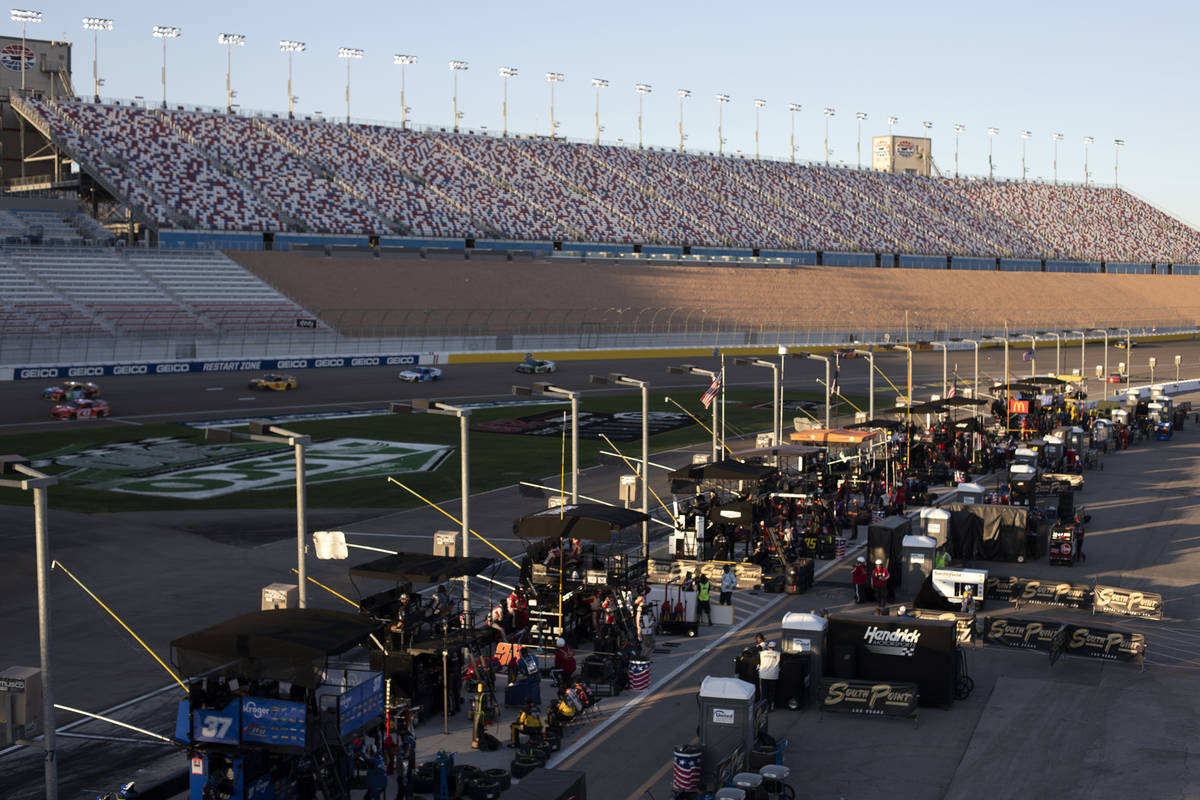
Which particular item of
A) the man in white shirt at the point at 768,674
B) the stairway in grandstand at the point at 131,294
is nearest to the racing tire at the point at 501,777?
the man in white shirt at the point at 768,674

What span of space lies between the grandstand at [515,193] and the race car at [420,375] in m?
31.7

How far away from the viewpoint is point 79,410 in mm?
62375

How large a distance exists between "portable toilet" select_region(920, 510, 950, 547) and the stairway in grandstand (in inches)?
2386

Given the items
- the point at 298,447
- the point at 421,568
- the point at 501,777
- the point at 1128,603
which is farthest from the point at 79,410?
the point at 1128,603

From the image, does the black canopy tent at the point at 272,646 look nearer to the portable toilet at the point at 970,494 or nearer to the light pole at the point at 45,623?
the light pole at the point at 45,623

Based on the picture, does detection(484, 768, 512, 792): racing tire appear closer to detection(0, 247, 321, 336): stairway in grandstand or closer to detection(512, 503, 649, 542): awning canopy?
detection(512, 503, 649, 542): awning canopy

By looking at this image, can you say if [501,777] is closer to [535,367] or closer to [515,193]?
[535,367]

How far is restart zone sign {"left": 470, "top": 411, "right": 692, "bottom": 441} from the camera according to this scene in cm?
6166

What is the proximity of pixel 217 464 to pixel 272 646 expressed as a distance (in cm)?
3546

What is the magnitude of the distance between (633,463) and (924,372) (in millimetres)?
49755

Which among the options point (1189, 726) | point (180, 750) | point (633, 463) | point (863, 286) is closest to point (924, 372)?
point (863, 286)

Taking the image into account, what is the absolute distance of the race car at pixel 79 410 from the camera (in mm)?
62000

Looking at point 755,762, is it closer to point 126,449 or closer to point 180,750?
point 180,750

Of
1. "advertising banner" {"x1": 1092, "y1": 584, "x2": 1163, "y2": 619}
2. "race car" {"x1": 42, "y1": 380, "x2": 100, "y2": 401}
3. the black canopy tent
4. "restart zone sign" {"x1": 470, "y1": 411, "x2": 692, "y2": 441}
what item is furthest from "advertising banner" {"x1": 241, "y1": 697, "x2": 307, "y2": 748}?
"race car" {"x1": 42, "y1": 380, "x2": 100, "y2": 401}
